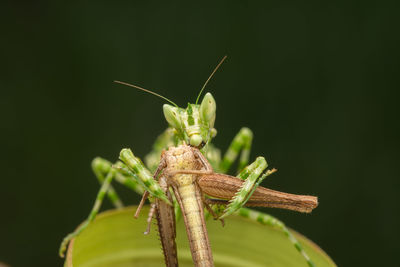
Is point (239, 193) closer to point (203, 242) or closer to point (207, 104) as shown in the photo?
point (203, 242)

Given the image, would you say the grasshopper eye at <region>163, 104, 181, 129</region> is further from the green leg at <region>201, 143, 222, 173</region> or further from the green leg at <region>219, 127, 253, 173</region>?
the green leg at <region>219, 127, 253, 173</region>

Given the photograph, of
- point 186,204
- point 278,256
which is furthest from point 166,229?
point 278,256

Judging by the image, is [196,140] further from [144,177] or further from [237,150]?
[237,150]

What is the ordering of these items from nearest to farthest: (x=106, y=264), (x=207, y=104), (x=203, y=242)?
(x=203, y=242), (x=106, y=264), (x=207, y=104)

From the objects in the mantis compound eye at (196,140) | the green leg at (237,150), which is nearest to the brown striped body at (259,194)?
the mantis compound eye at (196,140)

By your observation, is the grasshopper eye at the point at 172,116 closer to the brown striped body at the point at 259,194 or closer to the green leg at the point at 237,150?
the brown striped body at the point at 259,194

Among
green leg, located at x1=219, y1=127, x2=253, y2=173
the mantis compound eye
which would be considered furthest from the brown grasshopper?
green leg, located at x1=219, y1=127, x2=253, y2=173
